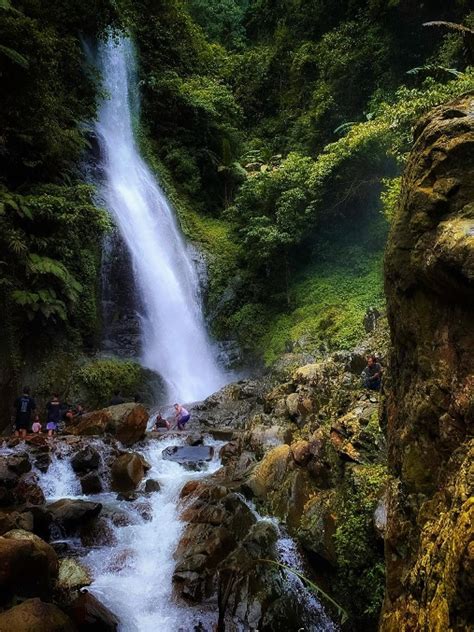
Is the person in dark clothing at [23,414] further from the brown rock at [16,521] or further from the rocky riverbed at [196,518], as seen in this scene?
the brown rock at [16,521]

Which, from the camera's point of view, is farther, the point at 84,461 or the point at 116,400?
the point at 116,400

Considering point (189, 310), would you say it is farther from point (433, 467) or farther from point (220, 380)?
point (433, 467)

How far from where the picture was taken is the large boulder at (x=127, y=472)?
9078mm

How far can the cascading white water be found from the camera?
17.3 metres

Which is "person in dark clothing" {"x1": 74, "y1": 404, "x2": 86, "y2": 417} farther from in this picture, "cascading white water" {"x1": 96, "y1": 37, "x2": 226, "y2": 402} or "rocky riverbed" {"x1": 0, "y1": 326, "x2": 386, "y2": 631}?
"cascading white water" {"x1": 96, "y1": 37, "x2": 226, "y2": 402}

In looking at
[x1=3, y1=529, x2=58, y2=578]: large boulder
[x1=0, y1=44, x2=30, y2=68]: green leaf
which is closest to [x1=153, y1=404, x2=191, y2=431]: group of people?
[x1=3, y1=529, x2=58, y2=578]: large boulder

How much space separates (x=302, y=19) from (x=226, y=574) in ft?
88.1

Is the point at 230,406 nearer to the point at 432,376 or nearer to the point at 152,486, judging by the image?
the point at 152,486

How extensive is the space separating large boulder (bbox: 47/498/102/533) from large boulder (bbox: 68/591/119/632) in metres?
1.92

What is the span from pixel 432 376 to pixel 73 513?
6.11 metres

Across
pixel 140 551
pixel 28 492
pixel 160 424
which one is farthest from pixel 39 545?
pixel 160 424

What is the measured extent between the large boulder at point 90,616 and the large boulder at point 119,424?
536 cm

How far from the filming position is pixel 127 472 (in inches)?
360

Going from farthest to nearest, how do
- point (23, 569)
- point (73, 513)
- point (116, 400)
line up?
point (116, 400) → point (73, 513) → point (23, 569)
